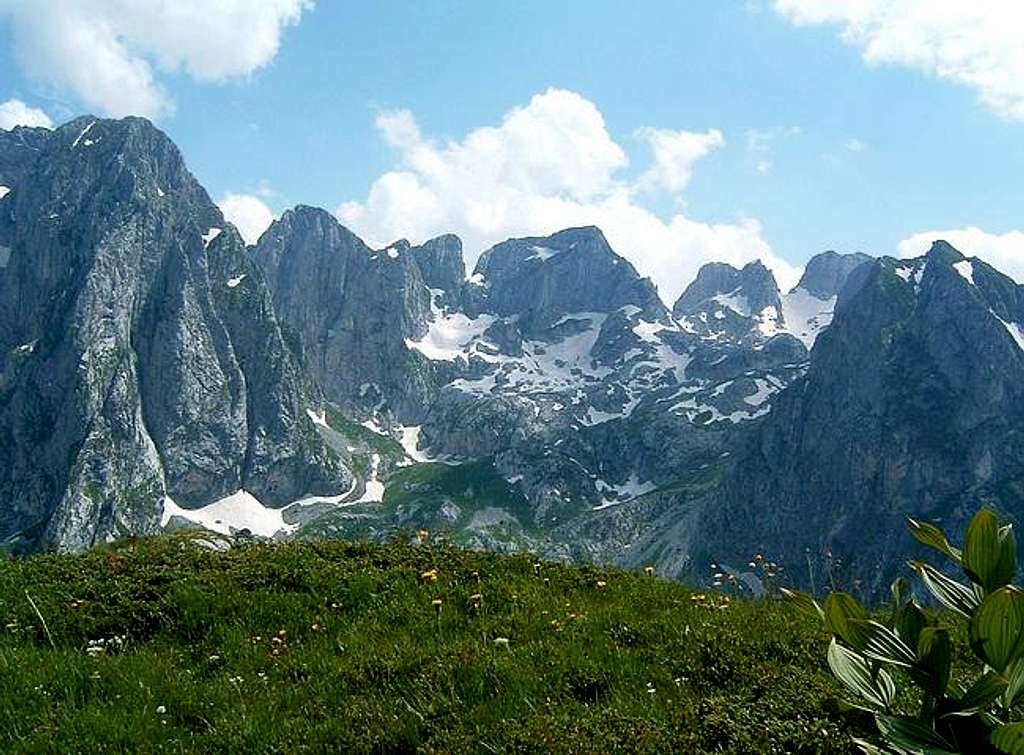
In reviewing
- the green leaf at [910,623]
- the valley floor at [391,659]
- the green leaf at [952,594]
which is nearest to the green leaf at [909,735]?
the green leaf at [910,623]

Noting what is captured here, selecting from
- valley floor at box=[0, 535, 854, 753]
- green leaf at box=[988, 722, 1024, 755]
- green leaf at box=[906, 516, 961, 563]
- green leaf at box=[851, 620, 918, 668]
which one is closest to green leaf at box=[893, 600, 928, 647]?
green leaf at box=[851, 620, 918, 668]

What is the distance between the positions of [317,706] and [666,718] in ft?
11.3

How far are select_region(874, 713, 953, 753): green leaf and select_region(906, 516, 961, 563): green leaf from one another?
71 centimetres

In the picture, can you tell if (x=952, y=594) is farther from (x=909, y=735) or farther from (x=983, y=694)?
(x=909, y=735)

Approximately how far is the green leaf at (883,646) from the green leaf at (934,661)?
0.05 meters

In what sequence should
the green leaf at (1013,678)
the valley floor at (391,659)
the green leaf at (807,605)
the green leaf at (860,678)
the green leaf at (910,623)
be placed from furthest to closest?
the valley floor at (391,659), the green leaf at (807,605), the green leaf at (910,623), the green leaf at (860,678), the green leaf at (1013,678)

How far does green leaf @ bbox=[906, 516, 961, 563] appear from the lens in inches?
134

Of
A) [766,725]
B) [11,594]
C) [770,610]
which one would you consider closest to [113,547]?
[11,594]

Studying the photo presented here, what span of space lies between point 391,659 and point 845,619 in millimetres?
6357

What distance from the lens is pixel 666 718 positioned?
661cm

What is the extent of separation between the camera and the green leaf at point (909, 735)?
301cm

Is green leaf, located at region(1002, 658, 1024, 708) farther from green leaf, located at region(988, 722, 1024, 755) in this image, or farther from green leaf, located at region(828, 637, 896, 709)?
green leaf, located at region(828, 637, 896, 709)

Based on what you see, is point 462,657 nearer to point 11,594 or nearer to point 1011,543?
point 1011,543

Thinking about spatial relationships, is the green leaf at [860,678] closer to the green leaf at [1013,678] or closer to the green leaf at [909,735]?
the green leaf at [909,735]
